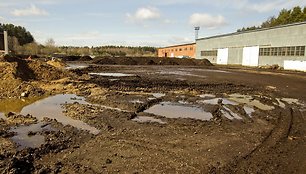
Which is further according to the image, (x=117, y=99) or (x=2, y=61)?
(x=2, y=61)

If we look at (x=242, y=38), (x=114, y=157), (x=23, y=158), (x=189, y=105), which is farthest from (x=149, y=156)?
(x=242, y=38)

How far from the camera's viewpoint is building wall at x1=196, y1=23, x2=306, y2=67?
36.5 meters

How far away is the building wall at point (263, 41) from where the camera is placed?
120ft

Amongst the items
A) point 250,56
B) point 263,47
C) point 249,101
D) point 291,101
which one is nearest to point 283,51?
point 263,47

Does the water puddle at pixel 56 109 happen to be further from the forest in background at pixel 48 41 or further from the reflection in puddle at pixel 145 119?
the forest in background at pixel 48 41

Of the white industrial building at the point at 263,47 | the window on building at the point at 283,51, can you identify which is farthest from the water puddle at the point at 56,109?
the window on building at the point at 283,51

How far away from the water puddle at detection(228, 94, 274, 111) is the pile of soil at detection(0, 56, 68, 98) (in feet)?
32.5

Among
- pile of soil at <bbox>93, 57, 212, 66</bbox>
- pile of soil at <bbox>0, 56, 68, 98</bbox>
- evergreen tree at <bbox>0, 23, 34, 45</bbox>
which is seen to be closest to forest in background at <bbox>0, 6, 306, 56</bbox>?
evergreen tree at <bbox>0, 23, 34, 45</bbox>

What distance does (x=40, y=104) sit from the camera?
39.7ft

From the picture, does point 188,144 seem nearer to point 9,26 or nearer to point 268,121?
point 268,121

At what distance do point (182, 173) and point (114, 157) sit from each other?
152cm

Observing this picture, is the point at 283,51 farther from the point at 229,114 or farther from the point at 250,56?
the point at 229,114

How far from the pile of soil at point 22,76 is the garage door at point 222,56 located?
1530 inches

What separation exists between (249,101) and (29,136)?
Result: 9.84 meters
